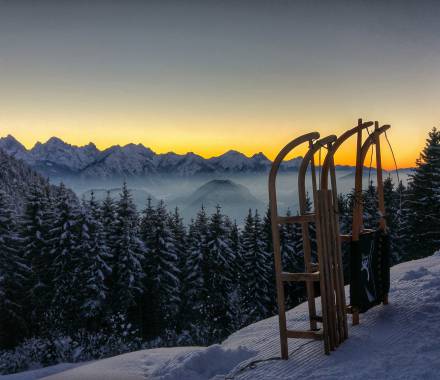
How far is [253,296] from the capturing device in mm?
35344

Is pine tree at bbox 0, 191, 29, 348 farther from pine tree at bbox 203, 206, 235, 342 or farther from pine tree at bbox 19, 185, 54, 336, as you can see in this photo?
pine tree at bbox 203, 206, 235, 342

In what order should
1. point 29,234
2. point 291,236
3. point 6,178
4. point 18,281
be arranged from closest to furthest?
point 18,281, point 29,234, point 291,236, point 6,178

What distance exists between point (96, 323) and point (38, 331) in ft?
11.3

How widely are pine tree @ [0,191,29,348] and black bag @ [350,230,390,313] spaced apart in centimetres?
2451

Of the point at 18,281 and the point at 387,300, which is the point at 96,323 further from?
the point at 387,300

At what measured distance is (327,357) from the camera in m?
4.97

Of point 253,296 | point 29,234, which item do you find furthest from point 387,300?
point 253,296

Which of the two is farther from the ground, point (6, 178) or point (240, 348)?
point (6, 178)

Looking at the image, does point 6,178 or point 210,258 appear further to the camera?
point 6,178

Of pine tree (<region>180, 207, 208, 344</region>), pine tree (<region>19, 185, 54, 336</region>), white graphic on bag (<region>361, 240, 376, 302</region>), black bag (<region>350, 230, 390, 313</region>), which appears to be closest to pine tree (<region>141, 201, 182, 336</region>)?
pine tree (<region>180, 207, 208, 344</region>)

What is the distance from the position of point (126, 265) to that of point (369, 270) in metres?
24.6

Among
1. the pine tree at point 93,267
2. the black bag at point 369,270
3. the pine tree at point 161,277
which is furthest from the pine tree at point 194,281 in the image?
the black bag at point 369,270

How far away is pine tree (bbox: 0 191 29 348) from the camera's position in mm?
26098

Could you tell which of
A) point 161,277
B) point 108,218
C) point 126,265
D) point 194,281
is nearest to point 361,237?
point 126,265
